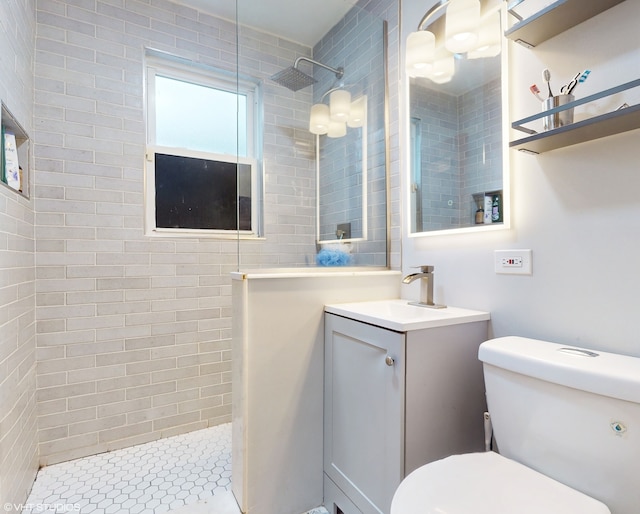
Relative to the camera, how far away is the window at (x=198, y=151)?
2102mm

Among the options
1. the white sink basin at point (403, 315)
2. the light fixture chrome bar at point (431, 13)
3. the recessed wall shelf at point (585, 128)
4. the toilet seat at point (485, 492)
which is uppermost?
the light fixture chrome bar at point (431, 13)

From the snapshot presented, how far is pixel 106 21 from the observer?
196 cm

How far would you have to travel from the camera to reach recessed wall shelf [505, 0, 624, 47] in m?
1.01

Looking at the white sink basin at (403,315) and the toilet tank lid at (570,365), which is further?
the white sink basin at (403,315)

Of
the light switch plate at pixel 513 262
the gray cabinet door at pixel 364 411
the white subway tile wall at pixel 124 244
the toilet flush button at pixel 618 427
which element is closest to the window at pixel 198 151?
the white subway tile wall at pixel 124 244

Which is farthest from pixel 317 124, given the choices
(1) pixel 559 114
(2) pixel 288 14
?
(1) pixel 559 114

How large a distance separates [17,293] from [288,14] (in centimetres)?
215

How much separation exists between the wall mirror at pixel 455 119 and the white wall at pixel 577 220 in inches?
2.9

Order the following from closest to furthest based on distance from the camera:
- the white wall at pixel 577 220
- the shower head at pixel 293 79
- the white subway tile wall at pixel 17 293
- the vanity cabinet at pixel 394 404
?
the white wall at pixel 577 220, the vanity cabinet at pixel 394 404, the white subway tile wall at pixel 17 293, the shower head at pixel 293 79

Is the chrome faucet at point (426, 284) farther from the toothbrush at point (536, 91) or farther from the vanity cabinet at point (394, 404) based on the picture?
the toothbrush at point (536, 91)

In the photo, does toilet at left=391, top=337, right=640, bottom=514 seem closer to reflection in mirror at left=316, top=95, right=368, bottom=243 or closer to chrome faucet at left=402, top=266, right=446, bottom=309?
chrome faucet at left=402, top=266, right=446, bottom=309

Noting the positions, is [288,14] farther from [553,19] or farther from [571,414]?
[571,414]

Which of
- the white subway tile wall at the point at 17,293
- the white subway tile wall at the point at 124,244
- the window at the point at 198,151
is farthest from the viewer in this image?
the window at the point at 198,151

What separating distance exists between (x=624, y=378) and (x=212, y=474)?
176cm
